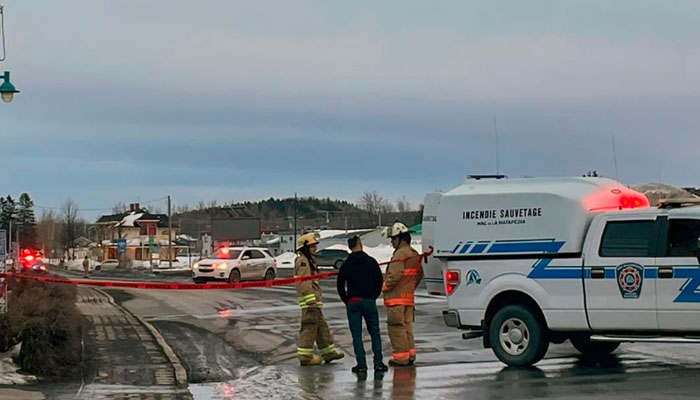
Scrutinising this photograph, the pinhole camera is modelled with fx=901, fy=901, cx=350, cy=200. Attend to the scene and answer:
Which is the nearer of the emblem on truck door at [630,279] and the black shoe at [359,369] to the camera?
the emblem on truck door at [630,279]

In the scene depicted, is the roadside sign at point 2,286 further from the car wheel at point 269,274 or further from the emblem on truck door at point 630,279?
the car wheel at point 269,274

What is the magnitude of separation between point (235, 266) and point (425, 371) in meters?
28.5

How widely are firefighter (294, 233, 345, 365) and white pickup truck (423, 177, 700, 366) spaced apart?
1.79 metres

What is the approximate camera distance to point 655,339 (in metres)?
11.1

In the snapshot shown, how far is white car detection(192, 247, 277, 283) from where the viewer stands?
39.5 m

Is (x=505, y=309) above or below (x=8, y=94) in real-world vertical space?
below

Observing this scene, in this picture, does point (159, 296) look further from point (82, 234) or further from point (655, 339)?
point (82, 234)

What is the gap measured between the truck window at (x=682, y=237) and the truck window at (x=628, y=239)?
213mm

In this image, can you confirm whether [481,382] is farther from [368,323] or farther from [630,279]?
[630,279]

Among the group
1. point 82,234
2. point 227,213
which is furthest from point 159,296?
point 82,234

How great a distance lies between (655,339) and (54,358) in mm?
8380

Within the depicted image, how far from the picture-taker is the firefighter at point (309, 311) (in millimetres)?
12828


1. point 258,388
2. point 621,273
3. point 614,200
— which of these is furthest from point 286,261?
point 621,273

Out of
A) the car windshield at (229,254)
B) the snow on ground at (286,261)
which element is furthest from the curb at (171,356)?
the snow on ground at (286,261)
